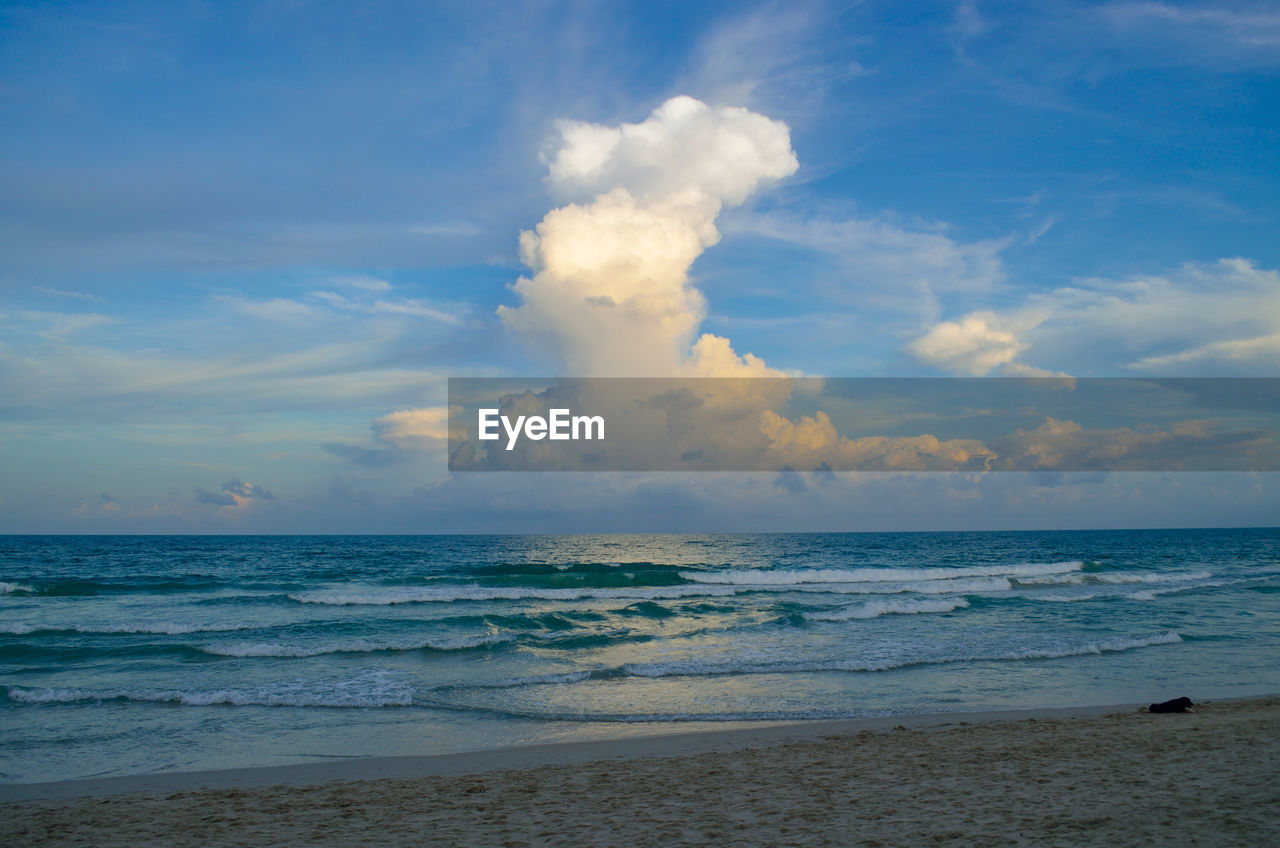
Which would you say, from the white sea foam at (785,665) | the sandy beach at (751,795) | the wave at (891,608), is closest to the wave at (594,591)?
the wave at (891,608)

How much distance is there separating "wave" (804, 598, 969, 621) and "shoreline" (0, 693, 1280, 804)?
1195 centimetres

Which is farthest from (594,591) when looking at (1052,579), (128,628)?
(1052,579)

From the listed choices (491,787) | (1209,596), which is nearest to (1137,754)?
(491,787)

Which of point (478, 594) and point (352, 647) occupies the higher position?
point (352, 647)

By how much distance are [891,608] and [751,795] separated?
19.6m

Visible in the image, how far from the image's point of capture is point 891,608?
25547 mm

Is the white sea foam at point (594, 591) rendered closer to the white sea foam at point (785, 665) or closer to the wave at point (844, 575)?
the wave at point (844, 575)

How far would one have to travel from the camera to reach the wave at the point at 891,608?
24078 millimetres

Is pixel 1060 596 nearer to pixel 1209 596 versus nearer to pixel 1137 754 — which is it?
pixel 1209 596

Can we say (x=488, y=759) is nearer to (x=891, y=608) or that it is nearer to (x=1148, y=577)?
(x=891, y=608)

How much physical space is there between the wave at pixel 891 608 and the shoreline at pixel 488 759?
11.9 meters

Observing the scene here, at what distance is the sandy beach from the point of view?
256 inches

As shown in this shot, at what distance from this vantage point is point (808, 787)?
789 cm

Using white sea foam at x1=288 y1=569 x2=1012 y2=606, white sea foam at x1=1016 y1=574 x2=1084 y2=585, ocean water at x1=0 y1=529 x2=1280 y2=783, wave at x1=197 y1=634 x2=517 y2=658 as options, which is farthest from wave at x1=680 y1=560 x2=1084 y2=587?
wave at x1=197 y1=634 x2=517 y2=658
